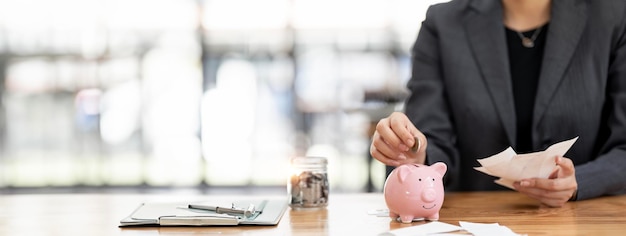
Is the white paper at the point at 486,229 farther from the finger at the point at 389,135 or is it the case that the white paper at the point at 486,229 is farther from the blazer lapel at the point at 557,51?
the blazer lapel at the point at 557,51

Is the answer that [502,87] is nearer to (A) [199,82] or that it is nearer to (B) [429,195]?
(B) [429,195]

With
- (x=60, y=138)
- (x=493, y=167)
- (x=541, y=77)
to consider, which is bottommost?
(x=60, y=138)

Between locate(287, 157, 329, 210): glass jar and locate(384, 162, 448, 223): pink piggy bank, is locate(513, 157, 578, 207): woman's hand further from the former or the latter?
locate(287, 157, 329, 210): glass jar

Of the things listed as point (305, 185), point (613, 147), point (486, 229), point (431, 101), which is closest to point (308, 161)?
point (305, 185)

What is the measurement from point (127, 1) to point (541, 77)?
390cm

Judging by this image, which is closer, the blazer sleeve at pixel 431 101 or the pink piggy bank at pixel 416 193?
the pink piggy bank at pixel 416 193

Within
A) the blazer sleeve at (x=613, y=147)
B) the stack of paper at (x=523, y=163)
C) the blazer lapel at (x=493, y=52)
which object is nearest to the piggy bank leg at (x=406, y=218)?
the stack of paper at (x=523, y=163)

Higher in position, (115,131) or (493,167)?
(493,167)

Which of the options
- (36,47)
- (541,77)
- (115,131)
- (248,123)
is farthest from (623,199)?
(36,47)

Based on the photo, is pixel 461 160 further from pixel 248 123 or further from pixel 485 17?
pixel 248 123

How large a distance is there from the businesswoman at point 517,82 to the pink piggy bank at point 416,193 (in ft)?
1.02

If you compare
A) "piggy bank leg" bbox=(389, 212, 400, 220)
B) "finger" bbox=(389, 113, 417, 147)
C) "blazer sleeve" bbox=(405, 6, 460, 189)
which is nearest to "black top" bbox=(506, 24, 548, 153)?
"blazer sleeve" bbox=(405, 6, 460, 189)

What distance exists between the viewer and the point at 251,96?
16.6 ft

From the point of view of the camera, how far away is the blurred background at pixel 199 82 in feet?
16.4
